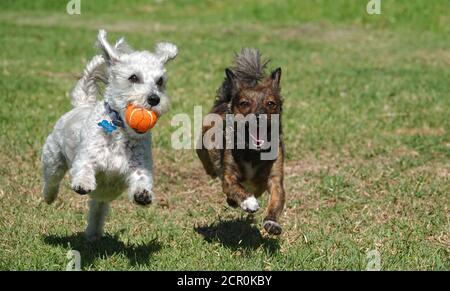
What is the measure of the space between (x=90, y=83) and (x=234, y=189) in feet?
5.53

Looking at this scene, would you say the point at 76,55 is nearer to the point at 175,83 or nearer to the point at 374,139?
the point at 175,83

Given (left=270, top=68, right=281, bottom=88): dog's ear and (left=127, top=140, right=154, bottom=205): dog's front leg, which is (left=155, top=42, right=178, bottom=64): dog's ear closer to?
(left=127, top=140, right=154, bottom=205): dog's front leg

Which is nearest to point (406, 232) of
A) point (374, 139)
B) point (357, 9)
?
point (374, 139)

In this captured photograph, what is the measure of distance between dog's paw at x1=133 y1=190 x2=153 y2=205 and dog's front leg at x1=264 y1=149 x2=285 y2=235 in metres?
1.05

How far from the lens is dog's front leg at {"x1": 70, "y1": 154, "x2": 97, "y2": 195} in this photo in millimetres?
5422

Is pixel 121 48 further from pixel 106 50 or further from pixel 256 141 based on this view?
pixel 256 141

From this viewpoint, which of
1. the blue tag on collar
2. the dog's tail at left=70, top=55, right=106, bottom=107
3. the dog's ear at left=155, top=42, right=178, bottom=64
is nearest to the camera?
the blue tag on collar

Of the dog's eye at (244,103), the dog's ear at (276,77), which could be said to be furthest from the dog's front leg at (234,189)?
the dog's ear at (276,77)

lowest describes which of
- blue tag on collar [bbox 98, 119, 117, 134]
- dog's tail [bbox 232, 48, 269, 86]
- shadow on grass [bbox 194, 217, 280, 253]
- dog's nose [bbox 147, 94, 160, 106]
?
shadow on grass [bbox 194, 217, 280, 253]

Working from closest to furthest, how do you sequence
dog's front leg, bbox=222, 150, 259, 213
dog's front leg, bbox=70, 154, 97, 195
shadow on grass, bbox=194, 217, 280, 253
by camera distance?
dog's front leg, bbox=70, 154, 97, 195
dog's front leg, bbox=222, 150, 259, 213
shadow on grass, bbox=194, 217, 280, 253

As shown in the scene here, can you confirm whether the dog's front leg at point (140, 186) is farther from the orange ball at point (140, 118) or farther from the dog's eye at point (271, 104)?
the dog's eye at point (271, 104)

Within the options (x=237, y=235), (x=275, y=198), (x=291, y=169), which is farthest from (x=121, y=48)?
(x=291, y=169)

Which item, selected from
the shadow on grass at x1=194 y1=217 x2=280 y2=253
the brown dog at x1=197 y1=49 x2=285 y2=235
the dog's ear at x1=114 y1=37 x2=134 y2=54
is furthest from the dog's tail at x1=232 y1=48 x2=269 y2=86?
the shadow on grass at x1=194 y1=217 x2=280 y2=253

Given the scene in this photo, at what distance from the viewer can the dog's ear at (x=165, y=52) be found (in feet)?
19.8
